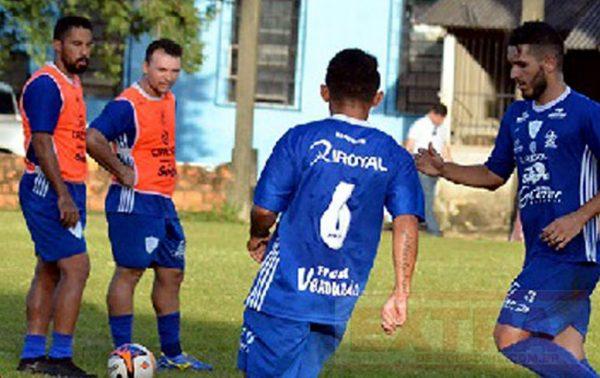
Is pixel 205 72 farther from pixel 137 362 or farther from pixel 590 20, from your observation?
pixel 137 362

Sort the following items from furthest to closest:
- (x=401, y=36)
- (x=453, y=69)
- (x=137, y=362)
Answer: (x=401, y=36) < (x=453, y=69) < (x=137, y=362)

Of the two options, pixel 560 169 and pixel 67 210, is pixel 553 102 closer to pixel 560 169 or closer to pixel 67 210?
pixel 560 169

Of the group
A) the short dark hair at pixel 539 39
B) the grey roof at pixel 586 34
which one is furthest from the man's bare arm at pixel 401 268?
the grey roof at pixel 586 34

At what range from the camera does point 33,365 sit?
11648 millimetres

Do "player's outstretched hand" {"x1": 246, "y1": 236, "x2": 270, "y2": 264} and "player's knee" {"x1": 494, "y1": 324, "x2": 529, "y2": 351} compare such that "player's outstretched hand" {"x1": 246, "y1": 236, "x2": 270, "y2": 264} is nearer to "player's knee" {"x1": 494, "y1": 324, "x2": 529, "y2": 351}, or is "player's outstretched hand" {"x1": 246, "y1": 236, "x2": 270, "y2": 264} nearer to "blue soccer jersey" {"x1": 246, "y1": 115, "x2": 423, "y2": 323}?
"blue soccer jersey" {"x1": 246, "y1": 115, "x2": 423, "y2": 323}

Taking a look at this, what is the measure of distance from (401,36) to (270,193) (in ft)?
95.0

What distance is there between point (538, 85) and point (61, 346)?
3.62 m

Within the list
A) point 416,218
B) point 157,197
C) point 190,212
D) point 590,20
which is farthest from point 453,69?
point 416,218

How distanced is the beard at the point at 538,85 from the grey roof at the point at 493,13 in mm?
22302

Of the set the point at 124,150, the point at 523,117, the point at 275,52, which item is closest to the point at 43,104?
the point at 124,150

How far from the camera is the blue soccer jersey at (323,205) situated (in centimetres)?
830

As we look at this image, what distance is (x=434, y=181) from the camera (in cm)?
3042

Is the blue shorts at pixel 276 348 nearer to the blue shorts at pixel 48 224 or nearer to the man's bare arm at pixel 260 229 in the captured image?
the man's bare arm at pixel 260 229

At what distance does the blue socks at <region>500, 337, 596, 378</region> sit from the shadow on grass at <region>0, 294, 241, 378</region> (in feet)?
9.37
